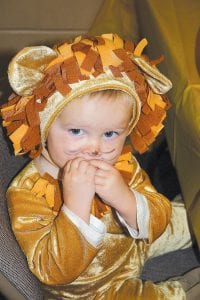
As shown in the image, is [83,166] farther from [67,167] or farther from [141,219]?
[141,219]

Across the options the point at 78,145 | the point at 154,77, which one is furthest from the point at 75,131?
the point at 154,77

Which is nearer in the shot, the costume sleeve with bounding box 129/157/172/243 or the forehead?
the forehead

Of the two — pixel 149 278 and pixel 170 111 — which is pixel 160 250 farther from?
pixel 170 111

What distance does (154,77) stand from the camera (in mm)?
725

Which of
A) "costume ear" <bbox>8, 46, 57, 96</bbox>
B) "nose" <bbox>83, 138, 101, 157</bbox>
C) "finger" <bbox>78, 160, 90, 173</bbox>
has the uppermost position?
"costume ear" <bbox>8, 46, 57, 96</bbox>

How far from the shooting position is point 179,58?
38.5 inches

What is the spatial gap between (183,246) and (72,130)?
1.39 ft

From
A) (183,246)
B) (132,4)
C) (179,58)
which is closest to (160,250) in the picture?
(183,246)

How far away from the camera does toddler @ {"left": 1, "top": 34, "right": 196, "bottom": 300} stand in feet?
2.22

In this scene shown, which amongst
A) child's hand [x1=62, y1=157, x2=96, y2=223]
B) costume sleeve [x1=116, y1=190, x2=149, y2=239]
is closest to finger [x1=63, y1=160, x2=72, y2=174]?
child's hand [x1=62, y1=157, x2=96, y2=223]

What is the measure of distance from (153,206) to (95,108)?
0.70ft

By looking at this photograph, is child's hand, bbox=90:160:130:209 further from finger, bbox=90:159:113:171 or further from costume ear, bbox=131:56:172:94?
costume ear, bbox=131:56:172:94

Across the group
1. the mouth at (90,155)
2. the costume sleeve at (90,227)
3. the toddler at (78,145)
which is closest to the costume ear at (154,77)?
the toddler at (78,145)

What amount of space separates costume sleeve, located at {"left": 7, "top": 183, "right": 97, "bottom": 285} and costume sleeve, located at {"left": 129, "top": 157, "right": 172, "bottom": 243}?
0.12 metres
